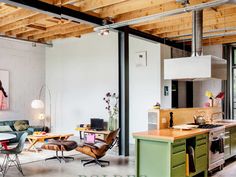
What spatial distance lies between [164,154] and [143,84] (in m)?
4.28

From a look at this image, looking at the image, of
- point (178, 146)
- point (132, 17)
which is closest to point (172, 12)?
point (132, 17)

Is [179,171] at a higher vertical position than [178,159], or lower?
lower

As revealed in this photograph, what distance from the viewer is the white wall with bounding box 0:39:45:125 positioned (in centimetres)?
903

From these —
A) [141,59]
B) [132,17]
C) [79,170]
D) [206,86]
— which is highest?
[132,17]

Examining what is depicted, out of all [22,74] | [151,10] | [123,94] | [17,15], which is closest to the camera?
[151,10]

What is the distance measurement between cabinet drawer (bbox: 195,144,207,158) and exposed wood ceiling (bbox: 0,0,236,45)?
2.58 m

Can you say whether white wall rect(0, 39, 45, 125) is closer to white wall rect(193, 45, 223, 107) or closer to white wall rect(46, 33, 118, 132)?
white wall rect(46, 33, 118, 132)

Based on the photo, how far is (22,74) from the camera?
31.1 feet

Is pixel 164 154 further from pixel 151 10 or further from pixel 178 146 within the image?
pixel 151 10

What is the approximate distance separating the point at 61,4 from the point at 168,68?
2.28 meters

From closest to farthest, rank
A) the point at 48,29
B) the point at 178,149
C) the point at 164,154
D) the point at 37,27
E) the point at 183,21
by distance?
1. the point at 164,154
2. the point at 178,149
3. the point at 183,21
4. the point at 37,27
5. the point at 48,29

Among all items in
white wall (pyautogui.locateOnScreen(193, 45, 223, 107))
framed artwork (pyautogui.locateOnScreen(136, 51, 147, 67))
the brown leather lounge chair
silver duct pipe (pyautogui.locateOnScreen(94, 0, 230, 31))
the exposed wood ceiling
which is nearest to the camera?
silver duct pipe (pyautogui.locateOnScreen(94, 0, 230, 31))

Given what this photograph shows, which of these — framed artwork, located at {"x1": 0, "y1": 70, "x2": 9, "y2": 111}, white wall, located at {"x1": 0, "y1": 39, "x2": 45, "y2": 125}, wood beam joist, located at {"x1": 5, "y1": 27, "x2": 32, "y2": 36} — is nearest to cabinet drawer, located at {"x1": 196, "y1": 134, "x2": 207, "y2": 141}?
wood beam joist, located at {"x1": 5, "y1": 27, "x2": 32, "y2": 36}

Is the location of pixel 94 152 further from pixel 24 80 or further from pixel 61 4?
pixel 24 80
